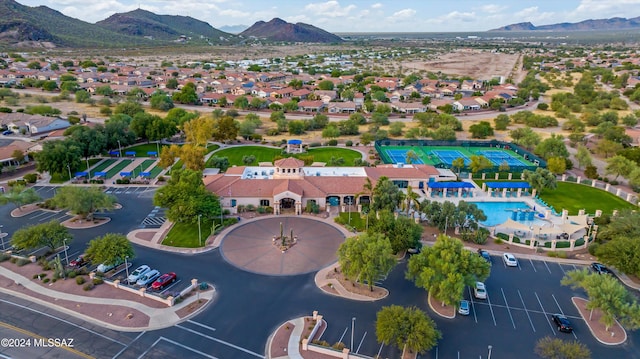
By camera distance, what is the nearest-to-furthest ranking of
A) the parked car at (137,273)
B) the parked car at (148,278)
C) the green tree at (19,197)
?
1. the parked car at (148,278)
2. the parked car at (137,273)
3. the green tree at (19,197)

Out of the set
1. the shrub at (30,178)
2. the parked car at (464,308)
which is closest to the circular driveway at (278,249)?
the parked car at (464,308)

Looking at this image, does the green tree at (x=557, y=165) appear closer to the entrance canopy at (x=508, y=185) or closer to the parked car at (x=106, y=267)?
the entrance canopy at (x=508, y=185)

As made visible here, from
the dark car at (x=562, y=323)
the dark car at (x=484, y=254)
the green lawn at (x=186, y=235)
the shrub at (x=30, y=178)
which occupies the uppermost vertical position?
the shrub at (x=30, y=178)

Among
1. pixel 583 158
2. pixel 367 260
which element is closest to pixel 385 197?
pixel 367 260

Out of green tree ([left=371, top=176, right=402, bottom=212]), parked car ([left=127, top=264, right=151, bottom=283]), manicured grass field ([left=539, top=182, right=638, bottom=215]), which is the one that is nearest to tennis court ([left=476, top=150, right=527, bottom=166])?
manicured grass field ([left=539, top=182, right=638, bottom=215])

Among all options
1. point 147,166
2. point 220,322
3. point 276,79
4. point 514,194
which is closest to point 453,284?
point 220,322

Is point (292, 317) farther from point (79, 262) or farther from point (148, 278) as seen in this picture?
point (79, 262)
